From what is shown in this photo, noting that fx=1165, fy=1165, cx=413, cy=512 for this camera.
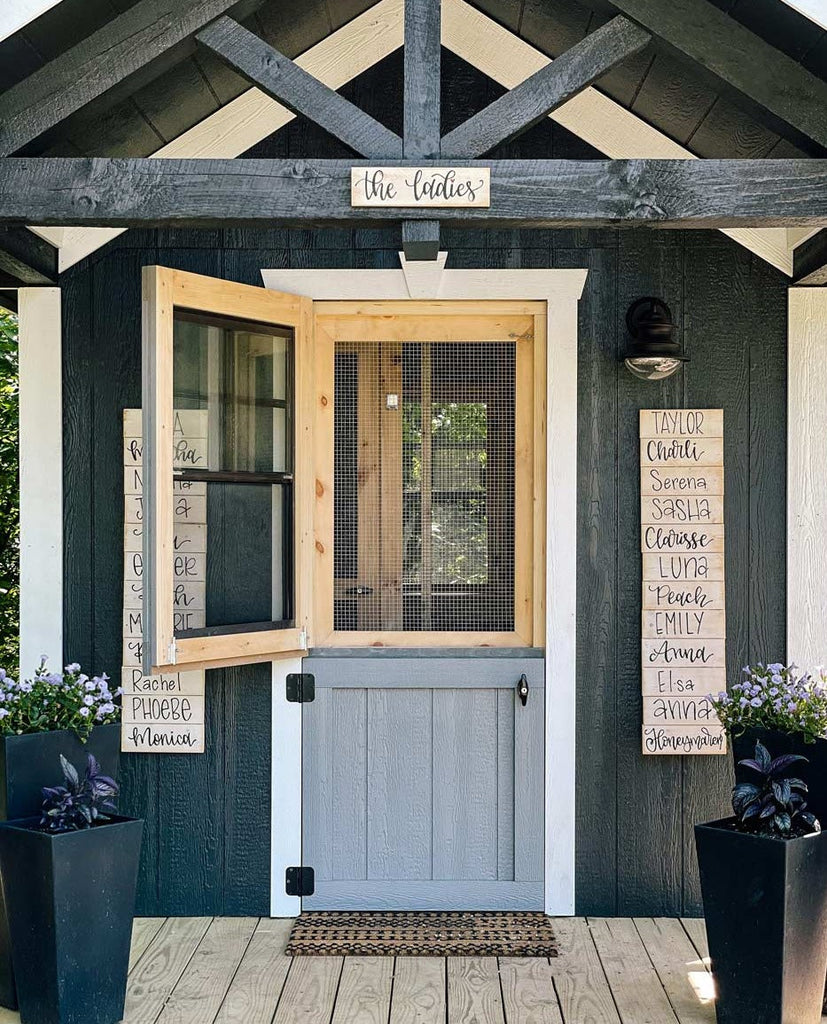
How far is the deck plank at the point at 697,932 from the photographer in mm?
3668

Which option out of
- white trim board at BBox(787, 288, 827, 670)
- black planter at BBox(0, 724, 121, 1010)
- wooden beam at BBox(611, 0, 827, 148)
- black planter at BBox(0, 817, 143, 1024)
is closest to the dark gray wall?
white trim board at BBox(787, 288, 827, 670)

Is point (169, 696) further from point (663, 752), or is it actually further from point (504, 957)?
point (663, 752)

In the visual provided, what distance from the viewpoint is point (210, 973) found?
348 centimetres

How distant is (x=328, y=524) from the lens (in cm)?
400

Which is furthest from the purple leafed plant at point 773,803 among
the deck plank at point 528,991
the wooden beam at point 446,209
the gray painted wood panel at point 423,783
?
the wooden beam at point 446,209

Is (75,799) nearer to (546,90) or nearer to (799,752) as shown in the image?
(799,752)

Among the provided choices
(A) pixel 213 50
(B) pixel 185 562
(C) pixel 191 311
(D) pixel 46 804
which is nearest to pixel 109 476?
(B) pixel 185 562

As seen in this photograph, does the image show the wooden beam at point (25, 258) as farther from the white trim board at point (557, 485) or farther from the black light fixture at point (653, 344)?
the black light fixture at point (653, 344)

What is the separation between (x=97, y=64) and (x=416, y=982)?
267cm

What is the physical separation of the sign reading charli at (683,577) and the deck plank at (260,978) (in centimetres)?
136

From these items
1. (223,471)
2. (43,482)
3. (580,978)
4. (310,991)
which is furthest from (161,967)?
(43,482)

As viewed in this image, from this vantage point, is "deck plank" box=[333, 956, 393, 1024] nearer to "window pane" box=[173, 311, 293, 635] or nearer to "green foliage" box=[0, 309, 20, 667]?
"window pane" box=[173, 311, 293, 635]

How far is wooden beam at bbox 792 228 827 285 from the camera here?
3627 mm

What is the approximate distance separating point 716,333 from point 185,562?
194 cm
